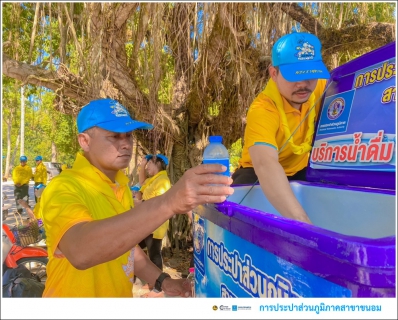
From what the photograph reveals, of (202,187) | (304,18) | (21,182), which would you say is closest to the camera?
(202,187)

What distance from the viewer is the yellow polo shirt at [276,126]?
2.05 meters

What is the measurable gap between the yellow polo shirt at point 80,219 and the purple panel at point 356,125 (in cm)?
121

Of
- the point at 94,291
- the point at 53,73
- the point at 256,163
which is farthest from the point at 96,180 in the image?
the point at 53,73

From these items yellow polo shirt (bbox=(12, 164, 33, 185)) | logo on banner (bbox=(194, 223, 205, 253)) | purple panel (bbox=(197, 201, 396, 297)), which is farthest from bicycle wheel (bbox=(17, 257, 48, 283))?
yellow polo shirt (bbox=(12, 164, 33, 185))

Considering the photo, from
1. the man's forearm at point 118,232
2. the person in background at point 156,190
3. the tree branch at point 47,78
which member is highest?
the tree branch at point 47,78

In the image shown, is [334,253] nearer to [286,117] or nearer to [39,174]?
[286,117]

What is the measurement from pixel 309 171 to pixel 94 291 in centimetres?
148

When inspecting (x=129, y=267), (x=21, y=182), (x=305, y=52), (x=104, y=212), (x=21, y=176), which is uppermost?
(x=305, y=52)

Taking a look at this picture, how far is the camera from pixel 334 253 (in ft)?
2.74

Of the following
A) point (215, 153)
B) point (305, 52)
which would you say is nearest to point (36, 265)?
point (215, 153)

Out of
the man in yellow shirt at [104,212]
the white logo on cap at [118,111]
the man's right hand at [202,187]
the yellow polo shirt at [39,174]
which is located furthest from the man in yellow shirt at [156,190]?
the yellow polo shirt at [39,174]

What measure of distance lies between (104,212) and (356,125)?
1345 mm

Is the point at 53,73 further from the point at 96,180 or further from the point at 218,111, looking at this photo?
the point at 96,180

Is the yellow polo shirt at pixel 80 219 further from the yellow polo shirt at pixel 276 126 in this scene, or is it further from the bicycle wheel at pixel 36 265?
the bicycle wheel at pixel 36 265
